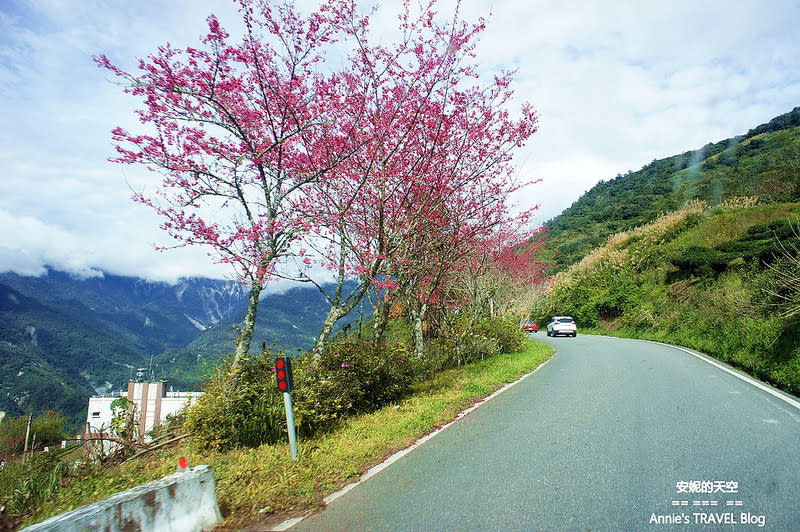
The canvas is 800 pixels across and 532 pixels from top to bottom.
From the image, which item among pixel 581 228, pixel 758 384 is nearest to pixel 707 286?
pixel 758 384

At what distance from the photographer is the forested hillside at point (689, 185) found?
3356 cm

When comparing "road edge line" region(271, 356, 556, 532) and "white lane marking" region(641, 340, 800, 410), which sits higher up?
"road edge line" region(271, 356, 556, 532)

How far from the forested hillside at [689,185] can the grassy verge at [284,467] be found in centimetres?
3284

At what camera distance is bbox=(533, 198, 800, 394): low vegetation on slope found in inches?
440

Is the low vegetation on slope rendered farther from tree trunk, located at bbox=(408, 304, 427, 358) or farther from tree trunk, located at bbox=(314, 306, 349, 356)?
tree trunk, located at bbox=(314, 306, 349, 356)

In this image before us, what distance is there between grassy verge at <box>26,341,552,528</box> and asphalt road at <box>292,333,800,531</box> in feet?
1.32

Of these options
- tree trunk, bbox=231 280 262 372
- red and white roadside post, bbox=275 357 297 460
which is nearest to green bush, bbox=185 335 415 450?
tree trunk, bbox=231 280 262 372

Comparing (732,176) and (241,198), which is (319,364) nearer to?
(241,198)

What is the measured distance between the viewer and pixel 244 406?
617cm

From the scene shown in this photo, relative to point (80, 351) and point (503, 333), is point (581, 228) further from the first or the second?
A: point (80, 351)

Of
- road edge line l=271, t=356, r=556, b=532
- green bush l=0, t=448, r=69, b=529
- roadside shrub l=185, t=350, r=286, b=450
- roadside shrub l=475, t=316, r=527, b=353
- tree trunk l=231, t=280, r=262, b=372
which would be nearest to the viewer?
road edge line l=271, t=356, r=556, b=532

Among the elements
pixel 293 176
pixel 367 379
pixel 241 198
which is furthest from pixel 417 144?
pixel 367 379

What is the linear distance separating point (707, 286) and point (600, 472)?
81.2 feet

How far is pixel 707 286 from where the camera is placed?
939 inches
